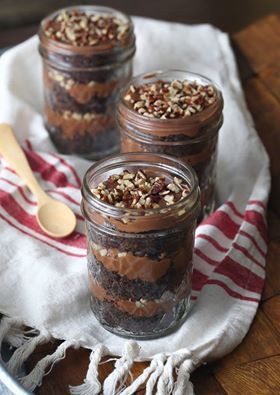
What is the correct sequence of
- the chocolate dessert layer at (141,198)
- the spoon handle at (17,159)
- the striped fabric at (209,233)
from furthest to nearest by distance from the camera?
the spoon handle at (17,159), the striped fabric at (209,233), the chocolate dessert layer at (141,198)

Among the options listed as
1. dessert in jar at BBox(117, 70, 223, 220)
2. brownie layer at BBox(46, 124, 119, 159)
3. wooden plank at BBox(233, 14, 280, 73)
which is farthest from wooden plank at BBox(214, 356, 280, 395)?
wooden plank at BBox(233, 14, 280, 73)

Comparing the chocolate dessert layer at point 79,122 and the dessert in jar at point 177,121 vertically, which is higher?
the dessert in jar at point 177,121

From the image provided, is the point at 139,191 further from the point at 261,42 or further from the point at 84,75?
the point at 261,42

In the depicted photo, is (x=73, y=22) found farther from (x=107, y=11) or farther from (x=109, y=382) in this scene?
(x=109, y=382)

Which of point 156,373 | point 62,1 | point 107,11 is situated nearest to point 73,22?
point 107,11

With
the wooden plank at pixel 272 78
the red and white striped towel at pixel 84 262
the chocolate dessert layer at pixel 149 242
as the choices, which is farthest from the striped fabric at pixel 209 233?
the wooden plank at pixel 272 78

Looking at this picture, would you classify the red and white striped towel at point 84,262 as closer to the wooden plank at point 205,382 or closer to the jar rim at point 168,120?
the wooden plank at point 205,382

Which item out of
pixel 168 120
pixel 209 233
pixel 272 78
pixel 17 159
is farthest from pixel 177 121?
pixel 272 78
